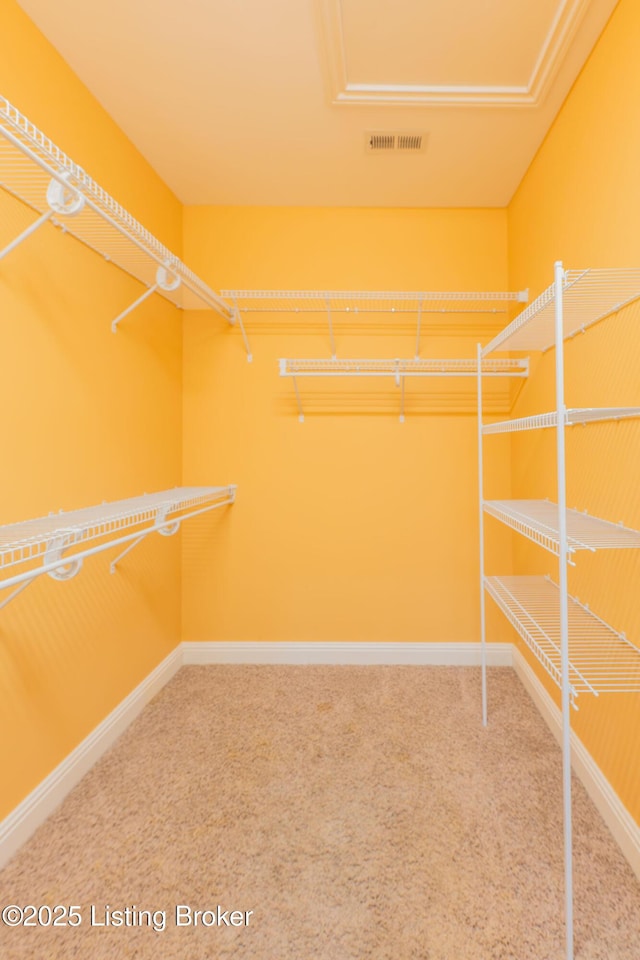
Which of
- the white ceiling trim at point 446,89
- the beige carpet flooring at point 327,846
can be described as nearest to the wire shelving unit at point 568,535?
the beige carpet flooring at point 327,846

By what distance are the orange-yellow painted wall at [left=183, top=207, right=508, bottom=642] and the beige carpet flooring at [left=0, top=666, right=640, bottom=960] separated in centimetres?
54

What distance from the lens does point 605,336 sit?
1396 mm

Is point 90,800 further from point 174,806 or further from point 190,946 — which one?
point 190,946

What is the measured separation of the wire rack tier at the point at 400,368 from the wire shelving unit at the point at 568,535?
37 cm

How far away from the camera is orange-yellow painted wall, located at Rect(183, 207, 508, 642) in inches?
91.0

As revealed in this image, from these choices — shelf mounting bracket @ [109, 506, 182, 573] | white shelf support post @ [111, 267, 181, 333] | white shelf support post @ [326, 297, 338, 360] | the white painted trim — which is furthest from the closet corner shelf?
white shelf support post @ [326, 297, 338, 360]

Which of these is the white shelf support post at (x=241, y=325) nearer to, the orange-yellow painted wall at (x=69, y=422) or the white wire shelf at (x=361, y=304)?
the white wire shelf at (x=361, y=304)

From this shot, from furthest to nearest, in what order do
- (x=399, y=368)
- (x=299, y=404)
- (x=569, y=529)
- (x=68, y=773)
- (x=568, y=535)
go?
(x=299, y=404), (x=399, y=368), (x=68, y=773), (x=569, y=529), (x=568, y=535)

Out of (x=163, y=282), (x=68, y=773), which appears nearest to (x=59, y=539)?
(x=68, y=773)

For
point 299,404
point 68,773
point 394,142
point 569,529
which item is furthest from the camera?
point 299,404

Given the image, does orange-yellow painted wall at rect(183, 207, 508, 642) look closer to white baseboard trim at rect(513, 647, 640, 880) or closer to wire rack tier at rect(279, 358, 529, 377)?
wire rack tier at rect(279, 358, 529, 377)

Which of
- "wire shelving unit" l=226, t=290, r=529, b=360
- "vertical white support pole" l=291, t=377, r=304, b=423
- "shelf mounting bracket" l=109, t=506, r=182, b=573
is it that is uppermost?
"wire shelving unit" l=226, t=290, r=529, b=360

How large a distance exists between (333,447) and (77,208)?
150 cm

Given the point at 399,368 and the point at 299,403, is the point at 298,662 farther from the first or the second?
the point at 399,368
